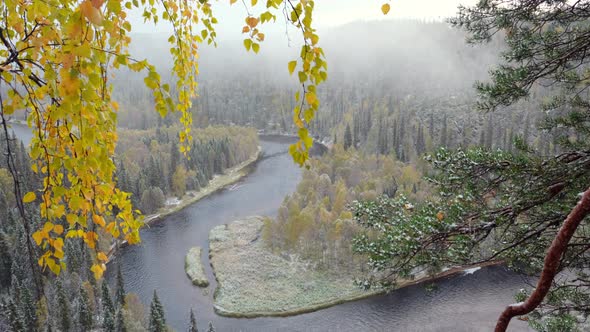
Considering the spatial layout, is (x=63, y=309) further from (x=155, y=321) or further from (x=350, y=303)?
(x=350, y=303)

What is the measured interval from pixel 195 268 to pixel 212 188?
809 inches

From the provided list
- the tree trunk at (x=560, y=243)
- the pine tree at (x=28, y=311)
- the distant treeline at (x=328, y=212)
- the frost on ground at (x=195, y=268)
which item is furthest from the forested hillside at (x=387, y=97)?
the tree trunk at (x=560, y=243)

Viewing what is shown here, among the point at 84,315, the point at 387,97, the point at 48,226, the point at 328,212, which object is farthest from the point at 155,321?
the point at 387,97

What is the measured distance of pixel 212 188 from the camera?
4678 centimetres

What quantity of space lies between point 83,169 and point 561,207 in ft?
14.4

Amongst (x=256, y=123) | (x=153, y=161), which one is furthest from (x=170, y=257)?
(x=256, y=123)

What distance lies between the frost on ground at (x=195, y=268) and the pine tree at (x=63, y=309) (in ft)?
24.3

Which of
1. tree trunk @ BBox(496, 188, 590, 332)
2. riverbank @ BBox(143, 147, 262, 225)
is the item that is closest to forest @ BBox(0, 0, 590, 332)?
tree trunk @ BBox(496, 188, 590, 332)

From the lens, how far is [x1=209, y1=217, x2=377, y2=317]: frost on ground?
77.5ft

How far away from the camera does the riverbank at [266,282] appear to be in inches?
928

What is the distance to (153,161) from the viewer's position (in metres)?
45.6

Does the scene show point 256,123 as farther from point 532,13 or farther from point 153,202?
point 532,13

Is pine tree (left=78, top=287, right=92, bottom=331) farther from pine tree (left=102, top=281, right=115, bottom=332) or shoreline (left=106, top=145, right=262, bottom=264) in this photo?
shoreline (left=106, top=145, right=262, bottom=264)

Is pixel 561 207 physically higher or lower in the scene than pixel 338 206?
higher
